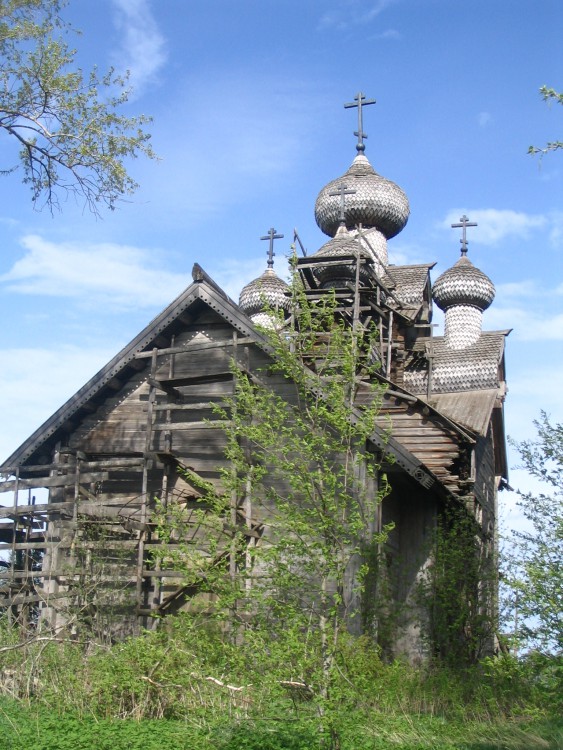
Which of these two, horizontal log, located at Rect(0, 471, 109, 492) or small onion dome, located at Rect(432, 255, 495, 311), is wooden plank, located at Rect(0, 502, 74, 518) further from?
small onion dome, located at Rect(432, 255, 495, 311)

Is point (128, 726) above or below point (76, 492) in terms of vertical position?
below

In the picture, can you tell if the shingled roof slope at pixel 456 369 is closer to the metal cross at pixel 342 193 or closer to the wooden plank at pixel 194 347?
the metal cross at pixel 342 193

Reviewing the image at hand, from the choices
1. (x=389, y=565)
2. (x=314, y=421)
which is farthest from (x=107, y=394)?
(x=314, y=421)

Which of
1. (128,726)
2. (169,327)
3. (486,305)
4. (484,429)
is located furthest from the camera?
(486,305)

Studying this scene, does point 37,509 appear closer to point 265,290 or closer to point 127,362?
point 127,362

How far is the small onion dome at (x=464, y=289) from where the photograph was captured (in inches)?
1196

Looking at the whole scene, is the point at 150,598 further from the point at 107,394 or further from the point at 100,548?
the point at 107,394

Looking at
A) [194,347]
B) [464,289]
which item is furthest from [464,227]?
[194,347]

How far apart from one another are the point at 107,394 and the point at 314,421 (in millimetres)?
8827

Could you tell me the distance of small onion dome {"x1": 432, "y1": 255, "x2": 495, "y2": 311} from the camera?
99.7ft

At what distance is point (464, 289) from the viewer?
3036 centimetres

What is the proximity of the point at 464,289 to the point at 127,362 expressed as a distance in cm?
1523

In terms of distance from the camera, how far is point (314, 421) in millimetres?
10680

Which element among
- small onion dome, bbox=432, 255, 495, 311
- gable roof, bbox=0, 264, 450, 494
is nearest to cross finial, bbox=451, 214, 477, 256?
small onion dome, bbox=432, 255, 495, 311
